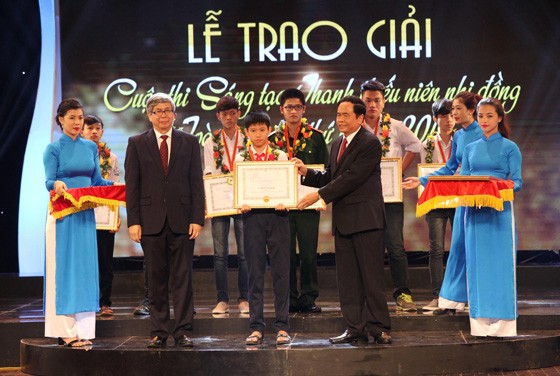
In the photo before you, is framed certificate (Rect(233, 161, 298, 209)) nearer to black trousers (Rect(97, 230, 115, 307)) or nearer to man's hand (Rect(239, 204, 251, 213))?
man's hand (Rect(239, 204, 251, 213))

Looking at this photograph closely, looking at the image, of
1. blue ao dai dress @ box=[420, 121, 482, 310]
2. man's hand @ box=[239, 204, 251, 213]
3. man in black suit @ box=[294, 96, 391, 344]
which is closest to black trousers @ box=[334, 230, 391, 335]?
man in black suit @ box=[294, 96, 391, 344]

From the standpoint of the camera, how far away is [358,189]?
6.03 m

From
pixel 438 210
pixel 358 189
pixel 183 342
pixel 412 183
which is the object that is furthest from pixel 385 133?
pixel 183 342

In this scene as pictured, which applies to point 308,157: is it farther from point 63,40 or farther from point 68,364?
point 63,40

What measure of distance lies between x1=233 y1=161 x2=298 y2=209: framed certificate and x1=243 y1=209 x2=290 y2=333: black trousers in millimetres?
90

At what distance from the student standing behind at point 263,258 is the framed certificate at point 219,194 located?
896mm

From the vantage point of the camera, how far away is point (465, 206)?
631 centimetres

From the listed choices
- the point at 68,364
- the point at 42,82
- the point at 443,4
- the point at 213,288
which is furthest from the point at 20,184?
the point at 443,4

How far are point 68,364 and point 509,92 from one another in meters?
5.27

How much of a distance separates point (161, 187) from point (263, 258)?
84 centimetres

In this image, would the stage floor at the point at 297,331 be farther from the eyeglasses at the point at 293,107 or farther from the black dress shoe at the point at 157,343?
the eyeglasses at the point at 293,107

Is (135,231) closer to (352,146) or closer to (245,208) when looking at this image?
(245,208)

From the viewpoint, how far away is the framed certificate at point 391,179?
7.00 m

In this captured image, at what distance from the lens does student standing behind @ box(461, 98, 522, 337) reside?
6.14 metres
